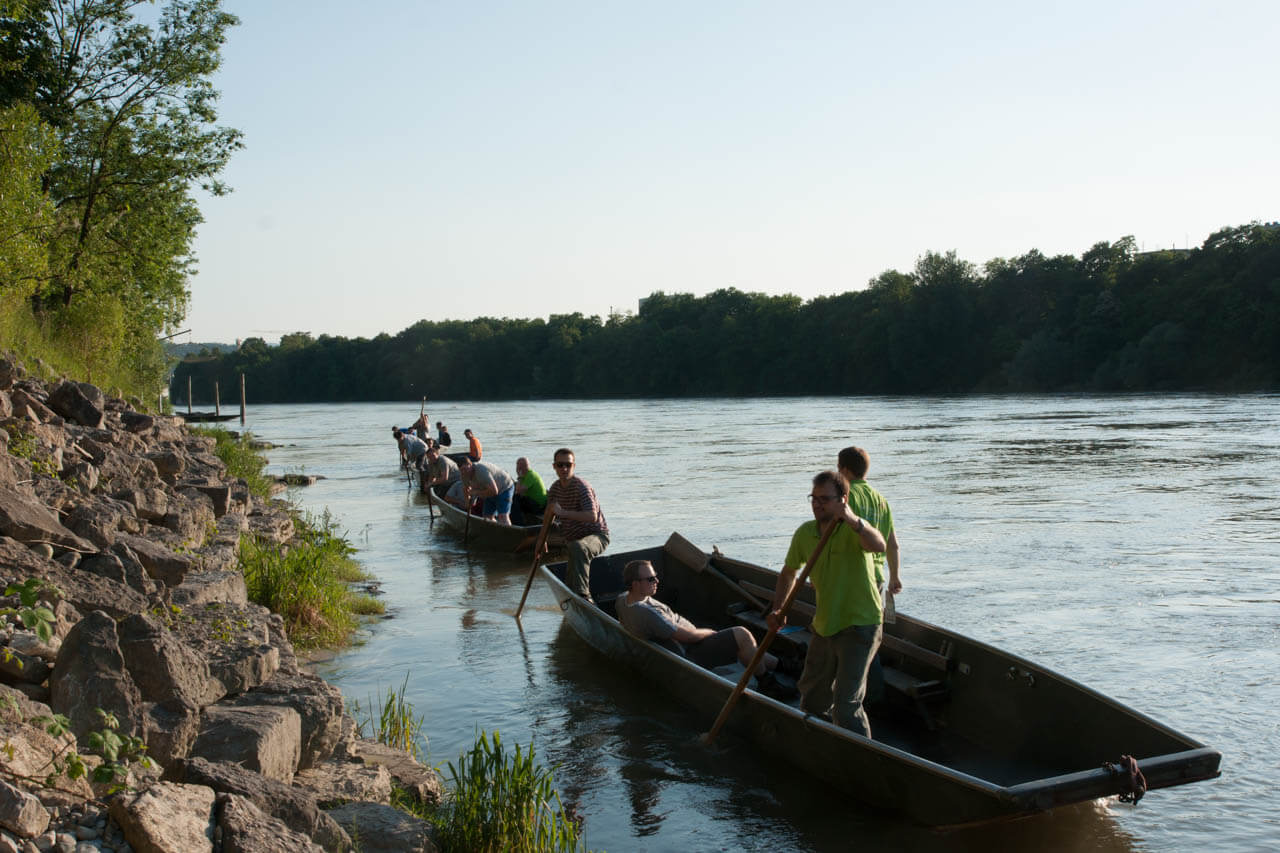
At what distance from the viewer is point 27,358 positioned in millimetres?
14859

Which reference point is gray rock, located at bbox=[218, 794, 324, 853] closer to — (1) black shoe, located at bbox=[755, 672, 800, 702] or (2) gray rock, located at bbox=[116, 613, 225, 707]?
(2) gray rock, located at bbox=[116, 613, 225, 707]

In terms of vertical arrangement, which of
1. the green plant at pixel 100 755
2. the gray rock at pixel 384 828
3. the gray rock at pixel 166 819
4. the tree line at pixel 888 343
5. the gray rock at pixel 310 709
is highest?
the tree line at pixel 888 343

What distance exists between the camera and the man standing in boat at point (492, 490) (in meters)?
16.2

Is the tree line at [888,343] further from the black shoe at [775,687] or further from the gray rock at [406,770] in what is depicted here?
the gray rock at [406,770]

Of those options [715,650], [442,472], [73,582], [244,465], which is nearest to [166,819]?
[73,582]

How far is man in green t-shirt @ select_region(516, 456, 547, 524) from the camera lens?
16.3 m

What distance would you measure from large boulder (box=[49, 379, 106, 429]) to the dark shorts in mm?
7053

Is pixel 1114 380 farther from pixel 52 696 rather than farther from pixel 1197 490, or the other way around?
pixel 52 696

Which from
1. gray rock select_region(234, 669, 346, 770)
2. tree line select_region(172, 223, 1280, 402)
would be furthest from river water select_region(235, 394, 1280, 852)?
tree line select_region(172, 223, 1280, 402)

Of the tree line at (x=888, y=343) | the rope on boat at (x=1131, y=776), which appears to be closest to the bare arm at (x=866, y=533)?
the rope on boat at (x=1131, y=776)

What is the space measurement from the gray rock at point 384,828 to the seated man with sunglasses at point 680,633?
3615 millimetres

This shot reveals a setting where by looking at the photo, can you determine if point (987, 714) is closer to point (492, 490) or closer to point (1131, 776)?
point (1131, 776)

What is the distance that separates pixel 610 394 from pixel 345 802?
99693 mm

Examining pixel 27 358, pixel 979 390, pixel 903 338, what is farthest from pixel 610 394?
pixel 27 358
